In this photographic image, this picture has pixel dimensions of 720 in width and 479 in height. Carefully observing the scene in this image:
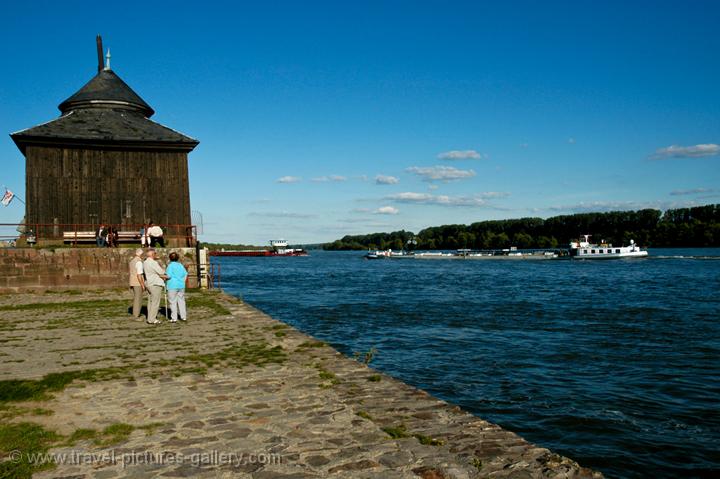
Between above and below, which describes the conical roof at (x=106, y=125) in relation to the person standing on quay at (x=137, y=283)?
above

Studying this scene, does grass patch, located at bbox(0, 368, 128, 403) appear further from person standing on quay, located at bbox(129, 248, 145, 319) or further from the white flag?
the white flag

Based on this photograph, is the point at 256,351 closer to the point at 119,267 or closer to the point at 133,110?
the point at 119,267

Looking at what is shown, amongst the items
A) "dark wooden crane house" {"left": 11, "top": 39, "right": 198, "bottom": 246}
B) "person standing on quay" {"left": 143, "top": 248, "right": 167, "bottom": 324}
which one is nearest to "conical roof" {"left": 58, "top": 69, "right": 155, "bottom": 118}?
"dark wooden crane house" {"left": 11, "top": 39, "right": 198, "bottom": 246}

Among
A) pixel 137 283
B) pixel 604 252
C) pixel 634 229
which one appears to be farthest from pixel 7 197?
pixel 634 229

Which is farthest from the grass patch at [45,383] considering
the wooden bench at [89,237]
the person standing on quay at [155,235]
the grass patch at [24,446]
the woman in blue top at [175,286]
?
the wooden bench at [89,237]

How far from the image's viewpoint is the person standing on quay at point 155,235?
26.4 meters

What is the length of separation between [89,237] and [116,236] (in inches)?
50.9

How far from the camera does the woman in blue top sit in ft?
47.7

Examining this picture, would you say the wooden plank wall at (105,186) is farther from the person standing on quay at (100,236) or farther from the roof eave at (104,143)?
the person standing on quay at (100,236)

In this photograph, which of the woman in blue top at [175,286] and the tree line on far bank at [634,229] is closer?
the woman in blue top at [175,286]

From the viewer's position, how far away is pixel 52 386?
7793 millimetres

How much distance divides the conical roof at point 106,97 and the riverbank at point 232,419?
77.3 ft

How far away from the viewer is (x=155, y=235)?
86.2 feet

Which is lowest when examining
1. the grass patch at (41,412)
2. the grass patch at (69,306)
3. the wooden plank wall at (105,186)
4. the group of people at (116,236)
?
the grass patch at (41,412)
